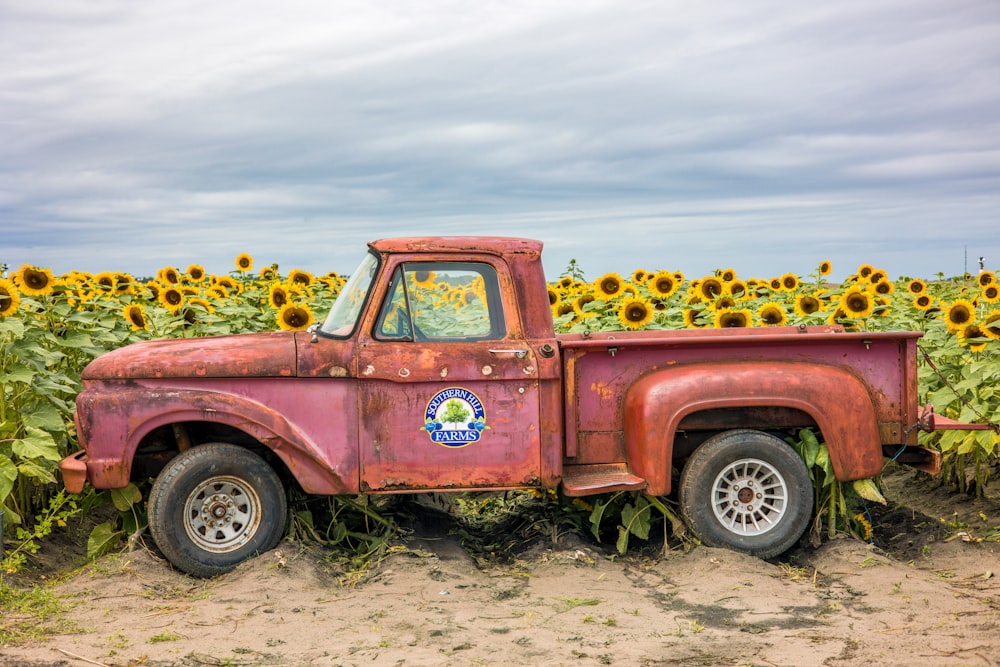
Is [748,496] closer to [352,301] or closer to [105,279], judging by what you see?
[352,301]

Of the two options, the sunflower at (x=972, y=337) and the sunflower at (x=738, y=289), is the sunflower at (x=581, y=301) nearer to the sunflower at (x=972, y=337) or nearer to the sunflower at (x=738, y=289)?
the sunflower at (x=738, y=289)

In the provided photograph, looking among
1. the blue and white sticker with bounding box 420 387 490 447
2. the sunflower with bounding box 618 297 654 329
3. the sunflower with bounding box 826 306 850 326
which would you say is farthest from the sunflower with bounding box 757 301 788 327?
the blue and white sticker with bounding box 420 387 490 447

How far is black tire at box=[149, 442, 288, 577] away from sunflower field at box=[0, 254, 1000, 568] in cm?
59

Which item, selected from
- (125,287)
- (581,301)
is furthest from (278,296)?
(581,301)

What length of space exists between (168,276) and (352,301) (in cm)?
459

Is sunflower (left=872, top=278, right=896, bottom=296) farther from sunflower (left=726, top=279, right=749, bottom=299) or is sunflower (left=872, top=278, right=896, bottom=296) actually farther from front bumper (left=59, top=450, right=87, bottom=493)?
front bumper (left=59, top=450, right=87, bottom=493)

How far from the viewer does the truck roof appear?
6664 millimetres

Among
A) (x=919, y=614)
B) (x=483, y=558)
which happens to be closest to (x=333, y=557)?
(x=483, y=558)

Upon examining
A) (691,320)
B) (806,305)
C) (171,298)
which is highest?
(171,298)

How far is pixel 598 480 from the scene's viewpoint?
21.8 ft

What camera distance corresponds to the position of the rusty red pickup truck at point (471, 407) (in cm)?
653

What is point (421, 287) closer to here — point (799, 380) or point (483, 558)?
point (483, 558)

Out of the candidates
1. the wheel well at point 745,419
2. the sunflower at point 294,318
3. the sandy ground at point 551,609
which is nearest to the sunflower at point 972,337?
the sandy ground at point 551,609

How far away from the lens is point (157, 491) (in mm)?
6539
